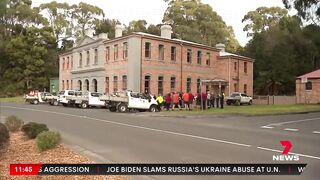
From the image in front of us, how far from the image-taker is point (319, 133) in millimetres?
18328

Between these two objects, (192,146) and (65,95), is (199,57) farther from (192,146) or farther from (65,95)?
(192,146)

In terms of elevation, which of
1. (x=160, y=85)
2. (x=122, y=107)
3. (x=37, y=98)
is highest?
(x=160, y=85)

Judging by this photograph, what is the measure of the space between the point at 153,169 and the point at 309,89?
150 feet

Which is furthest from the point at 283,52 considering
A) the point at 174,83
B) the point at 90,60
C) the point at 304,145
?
the point at 304,145

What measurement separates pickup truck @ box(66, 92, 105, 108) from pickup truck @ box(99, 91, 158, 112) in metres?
5.94

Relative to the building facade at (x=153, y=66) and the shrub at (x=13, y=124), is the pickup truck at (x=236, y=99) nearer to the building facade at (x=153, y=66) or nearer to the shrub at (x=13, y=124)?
→ the building facade at (x=153, y=66)

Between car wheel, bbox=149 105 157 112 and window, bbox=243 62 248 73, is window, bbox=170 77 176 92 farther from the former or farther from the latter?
car wheel, bbox=149 105 157 112

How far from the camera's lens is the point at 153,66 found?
47406mm

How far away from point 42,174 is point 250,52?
65.6 metres

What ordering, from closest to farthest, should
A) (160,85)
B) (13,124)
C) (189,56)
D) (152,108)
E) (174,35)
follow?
(13,124) → (152,108) → (160,85) → (189,56) → (174,35)

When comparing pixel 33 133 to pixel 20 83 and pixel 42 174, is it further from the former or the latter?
pixel 20 83

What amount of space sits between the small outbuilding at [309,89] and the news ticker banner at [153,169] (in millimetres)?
42831

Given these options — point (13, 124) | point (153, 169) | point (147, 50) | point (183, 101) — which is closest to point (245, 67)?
point (147, 50)

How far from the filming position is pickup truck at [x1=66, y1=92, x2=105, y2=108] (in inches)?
1638
